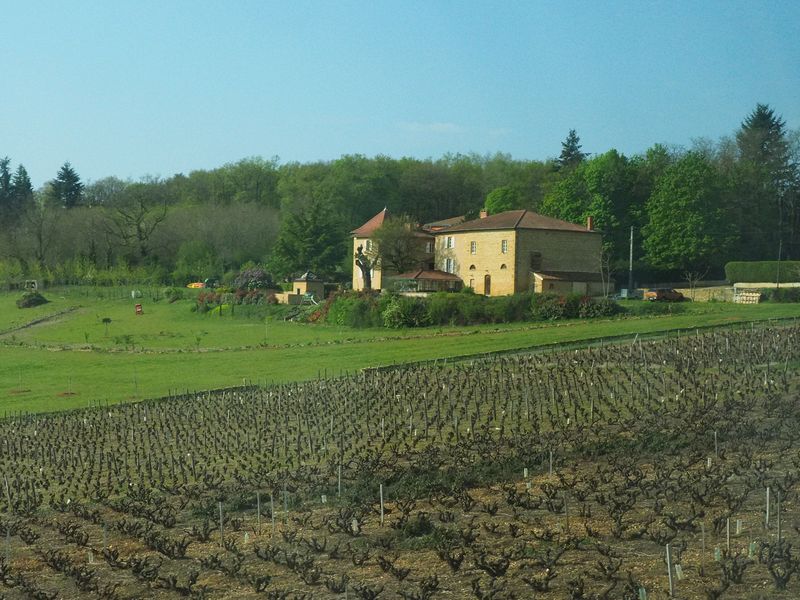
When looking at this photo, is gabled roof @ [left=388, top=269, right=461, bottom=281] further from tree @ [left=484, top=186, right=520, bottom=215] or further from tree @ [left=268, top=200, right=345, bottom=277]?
tree @ [left=484, top=186, right=520, bottom=215]

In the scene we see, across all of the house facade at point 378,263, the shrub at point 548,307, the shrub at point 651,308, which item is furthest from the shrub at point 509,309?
the house facade at point 378,263

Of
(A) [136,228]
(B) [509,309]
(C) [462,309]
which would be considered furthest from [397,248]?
(A) [136,228]

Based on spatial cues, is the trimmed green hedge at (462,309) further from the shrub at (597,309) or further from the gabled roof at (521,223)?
the gabled roof at (521,223)

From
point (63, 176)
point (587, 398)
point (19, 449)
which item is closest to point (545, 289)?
point (587, 398)

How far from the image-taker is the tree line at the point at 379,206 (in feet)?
217

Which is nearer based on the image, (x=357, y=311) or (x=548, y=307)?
(x=548, y=307)

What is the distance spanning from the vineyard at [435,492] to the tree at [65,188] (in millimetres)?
88014

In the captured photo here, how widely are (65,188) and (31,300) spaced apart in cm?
3902

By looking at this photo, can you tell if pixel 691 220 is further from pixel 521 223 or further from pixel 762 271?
pixel 521 223

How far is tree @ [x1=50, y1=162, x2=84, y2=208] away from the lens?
108 metres

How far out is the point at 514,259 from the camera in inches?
2371

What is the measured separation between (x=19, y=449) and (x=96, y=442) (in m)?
1.71

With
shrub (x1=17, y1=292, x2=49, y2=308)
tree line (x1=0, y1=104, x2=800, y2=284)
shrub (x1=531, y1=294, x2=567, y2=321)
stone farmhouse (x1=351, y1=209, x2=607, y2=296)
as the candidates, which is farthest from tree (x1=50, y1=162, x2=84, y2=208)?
shrub (x1=531, y1=294, x2=567, y2=321)

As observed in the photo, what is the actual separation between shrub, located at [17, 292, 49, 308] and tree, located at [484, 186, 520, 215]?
36464mm
